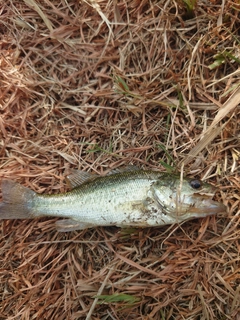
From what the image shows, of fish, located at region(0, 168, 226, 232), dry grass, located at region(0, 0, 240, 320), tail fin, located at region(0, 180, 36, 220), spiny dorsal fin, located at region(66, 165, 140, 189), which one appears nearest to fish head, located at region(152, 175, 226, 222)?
fish, located at region(0, 168, 226, 232)

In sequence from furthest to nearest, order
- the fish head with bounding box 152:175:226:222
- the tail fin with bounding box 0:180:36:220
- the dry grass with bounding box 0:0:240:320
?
1. the tail fin with bounding box 0:180:36:220
2. the dry grass with bounding box 0:0:240:320
3. the fish head with bounding box 152:175:226:222

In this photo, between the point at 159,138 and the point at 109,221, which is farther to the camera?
the point at 159,138

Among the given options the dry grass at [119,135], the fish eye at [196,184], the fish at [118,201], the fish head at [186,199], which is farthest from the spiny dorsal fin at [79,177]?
the fish eye at [196,184]

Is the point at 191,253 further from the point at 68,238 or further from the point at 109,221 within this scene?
the point at 68,238

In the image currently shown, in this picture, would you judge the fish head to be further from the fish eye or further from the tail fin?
the tail fin

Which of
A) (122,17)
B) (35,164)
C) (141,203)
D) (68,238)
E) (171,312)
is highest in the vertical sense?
(122,17)

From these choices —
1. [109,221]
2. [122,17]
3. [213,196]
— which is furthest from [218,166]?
[122,17]

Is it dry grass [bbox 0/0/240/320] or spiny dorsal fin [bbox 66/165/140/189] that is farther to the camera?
spiny dorsal fin [bbox 66/165/140/189]
